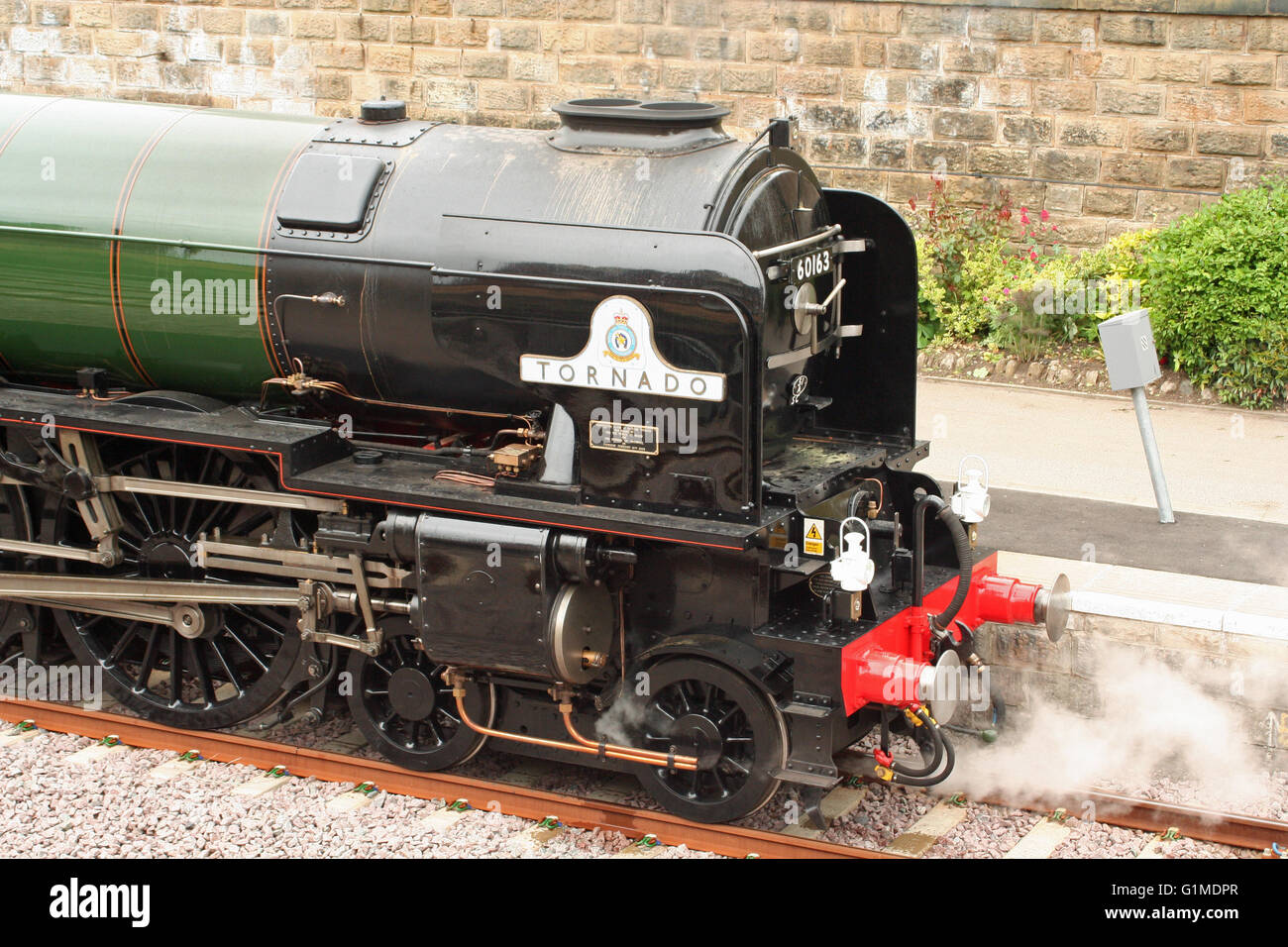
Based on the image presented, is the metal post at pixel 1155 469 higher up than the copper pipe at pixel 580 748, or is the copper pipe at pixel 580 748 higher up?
the metal post at pixel 1155 469

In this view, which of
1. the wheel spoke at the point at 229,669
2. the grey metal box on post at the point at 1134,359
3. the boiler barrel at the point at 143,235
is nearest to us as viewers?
the boiler barrel at the point at 143,235

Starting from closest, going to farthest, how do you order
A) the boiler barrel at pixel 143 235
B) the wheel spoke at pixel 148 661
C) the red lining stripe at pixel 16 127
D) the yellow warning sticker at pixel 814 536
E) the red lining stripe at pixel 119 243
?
the yellow warning sticker at pixel 814 536, the boiler barrel at pixel 143 235, the red lining stripe at pixel 119 243, the red lining stripe at pixel 16 127, the wheel spoke at pixel 148 661

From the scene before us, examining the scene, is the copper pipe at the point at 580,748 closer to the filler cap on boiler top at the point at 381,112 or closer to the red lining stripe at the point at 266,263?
the red lining stripe at the point at 266,263

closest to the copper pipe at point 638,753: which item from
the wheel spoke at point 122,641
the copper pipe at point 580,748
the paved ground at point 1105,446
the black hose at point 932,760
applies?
the copper pipe at point 580,748

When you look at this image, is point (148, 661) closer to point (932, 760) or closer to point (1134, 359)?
point (932, 760)

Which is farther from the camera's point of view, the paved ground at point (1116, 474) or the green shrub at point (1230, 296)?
the green shrub at point (1230, 296)

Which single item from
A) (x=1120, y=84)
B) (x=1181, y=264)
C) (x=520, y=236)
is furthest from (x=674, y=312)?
(x=1120, y=84)

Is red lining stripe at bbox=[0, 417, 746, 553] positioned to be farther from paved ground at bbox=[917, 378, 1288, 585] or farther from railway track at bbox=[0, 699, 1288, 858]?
paved ground at bbox=[917, 378, 1288, 585]

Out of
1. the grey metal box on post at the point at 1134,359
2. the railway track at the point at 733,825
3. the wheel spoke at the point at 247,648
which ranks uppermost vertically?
the grey metal box on post at the point at 1134,359

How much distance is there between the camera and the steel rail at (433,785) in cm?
600

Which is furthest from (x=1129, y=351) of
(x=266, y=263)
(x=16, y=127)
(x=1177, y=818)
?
(x=16, y=127)

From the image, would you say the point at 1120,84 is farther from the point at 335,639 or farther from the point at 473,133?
the point at 335,639

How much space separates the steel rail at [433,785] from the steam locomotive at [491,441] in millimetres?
101

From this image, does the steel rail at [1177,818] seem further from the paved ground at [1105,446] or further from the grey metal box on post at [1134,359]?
the paved ground at [1105,446]
